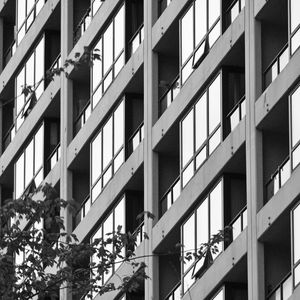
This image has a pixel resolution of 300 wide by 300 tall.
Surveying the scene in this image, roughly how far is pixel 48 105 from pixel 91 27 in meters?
4.16

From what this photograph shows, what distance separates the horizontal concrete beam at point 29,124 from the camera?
57344 millimetres

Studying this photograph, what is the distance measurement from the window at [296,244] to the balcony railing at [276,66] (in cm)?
357

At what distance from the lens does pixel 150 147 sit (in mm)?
48625

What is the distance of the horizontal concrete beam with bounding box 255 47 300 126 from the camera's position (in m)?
40.8

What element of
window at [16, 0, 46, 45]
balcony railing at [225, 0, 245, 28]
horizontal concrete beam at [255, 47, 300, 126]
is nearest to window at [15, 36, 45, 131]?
window at [16, 0, 46, 45]

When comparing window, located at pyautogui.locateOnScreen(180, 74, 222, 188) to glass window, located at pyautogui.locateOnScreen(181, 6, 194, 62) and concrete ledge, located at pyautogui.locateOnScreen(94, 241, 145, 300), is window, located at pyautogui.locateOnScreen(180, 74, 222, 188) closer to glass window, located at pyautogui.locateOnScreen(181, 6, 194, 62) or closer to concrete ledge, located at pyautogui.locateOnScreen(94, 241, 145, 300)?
glass window, located at pyautogui.locateOnScreen(181, 6, 194, 62)

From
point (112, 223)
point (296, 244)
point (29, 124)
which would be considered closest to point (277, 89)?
point (296, 244)

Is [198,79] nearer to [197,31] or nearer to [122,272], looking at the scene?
[197,31]

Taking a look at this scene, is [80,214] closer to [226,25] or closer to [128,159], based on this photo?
[128,159]

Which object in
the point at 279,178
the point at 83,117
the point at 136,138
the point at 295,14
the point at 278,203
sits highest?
the point at 83,117

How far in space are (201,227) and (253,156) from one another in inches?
Result: 132

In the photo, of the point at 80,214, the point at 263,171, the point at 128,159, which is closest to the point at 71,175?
the point at 80,214

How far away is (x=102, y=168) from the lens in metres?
52.3

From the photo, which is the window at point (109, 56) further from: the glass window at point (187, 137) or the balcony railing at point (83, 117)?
the glass window at point (187, 137)
